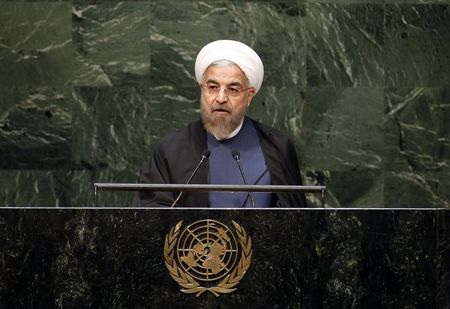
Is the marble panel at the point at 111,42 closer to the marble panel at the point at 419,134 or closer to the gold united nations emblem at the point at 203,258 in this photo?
the marble panel at the point at 419,134

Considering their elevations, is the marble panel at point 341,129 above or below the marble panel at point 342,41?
below

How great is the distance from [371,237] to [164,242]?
871 mm

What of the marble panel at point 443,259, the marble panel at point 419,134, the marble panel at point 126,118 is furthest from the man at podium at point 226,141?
the marble panel at point 419,134

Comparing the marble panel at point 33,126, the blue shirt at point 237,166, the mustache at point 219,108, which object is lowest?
the blue shirt at point 237,166

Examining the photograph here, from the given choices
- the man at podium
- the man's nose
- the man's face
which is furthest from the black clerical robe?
the man's nose

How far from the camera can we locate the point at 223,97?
249 inches

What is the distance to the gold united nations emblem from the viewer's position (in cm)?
438

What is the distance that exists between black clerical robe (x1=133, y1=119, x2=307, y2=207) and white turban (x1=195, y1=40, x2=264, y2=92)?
333 millimetres

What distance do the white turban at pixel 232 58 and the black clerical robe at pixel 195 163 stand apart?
0.33 m

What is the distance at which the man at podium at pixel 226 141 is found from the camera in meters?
6.23

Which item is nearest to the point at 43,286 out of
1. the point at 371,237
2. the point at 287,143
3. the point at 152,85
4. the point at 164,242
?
the point at 164,242

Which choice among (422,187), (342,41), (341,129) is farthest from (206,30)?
(422,187)

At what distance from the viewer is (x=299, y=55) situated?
26.7ft

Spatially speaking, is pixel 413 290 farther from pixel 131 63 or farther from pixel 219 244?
pixel 131 63
